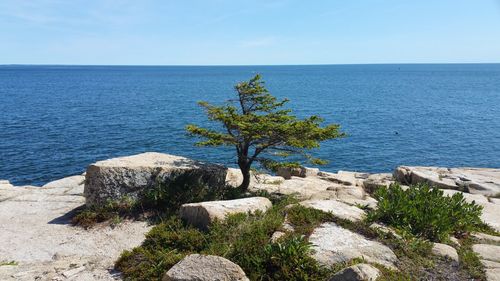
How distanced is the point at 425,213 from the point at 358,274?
199 inches

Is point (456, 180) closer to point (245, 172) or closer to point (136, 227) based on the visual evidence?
point (245, 172)

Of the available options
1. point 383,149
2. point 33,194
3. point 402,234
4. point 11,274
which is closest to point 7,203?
point 33,194

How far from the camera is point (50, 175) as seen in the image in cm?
2983

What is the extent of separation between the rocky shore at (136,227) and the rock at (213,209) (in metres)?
0.03

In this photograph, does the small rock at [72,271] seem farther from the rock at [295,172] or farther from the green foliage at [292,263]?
the rock at [295,172]

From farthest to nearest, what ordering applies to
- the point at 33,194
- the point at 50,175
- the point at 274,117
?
the point at 50,175, the point at 33,194, the point at 274,117

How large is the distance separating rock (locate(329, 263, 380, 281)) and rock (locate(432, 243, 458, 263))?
2.82 meters

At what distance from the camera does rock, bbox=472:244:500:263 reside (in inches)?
406

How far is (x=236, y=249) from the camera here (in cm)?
967

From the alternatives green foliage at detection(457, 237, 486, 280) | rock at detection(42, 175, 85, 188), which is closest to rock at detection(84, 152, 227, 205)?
rock at detection(42, 175, 85, 188)

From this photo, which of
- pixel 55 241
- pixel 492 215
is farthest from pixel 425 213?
pixel 55 241

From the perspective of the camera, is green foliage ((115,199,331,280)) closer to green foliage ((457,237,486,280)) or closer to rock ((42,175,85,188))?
green foliage ((457,237,486,280))

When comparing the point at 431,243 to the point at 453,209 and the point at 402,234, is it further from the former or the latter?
the point at 453,209

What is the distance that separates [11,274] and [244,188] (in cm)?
895
